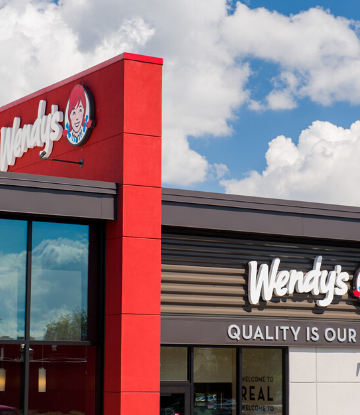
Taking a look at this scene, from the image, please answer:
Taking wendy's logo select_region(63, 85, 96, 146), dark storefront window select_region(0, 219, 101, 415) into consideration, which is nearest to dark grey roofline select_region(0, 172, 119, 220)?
dark storefront window select_region(0, 219, 101, 415)

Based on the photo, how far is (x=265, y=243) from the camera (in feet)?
58.0

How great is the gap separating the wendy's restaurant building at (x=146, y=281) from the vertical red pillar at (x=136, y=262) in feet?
0.10

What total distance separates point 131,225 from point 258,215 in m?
3.54

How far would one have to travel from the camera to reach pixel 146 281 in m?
15.2

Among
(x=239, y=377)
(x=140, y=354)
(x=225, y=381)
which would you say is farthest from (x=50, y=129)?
(x=239, y=377)

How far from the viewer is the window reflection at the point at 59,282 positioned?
14.7 metres

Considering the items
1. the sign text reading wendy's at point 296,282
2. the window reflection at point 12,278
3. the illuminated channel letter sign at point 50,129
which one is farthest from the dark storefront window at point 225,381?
the illuminated channel letter sign at point 50,129

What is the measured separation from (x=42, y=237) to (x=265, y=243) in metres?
5.68

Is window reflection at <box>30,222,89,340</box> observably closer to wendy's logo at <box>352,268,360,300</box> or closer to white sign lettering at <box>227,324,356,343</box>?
white sign lettering at <box>227,324,356,343</box>

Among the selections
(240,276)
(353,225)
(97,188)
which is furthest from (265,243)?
(97,188)

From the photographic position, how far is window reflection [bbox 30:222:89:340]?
14.7 m

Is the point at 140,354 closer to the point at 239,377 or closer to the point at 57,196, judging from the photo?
Answer: the point at 239,377

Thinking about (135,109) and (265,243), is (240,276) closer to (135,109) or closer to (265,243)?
(265,243)

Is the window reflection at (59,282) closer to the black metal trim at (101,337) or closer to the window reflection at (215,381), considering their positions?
the black metal trim at (101,337)
